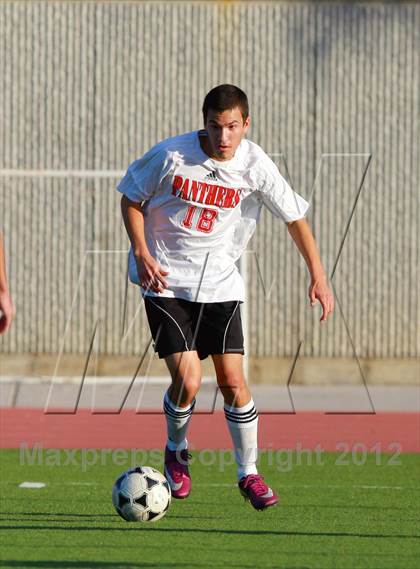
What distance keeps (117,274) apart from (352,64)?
13.2ft

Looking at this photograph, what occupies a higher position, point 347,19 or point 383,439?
point 347,19

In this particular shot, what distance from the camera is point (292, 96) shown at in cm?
1812

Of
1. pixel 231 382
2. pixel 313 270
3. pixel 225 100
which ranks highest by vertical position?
pixel 225 100

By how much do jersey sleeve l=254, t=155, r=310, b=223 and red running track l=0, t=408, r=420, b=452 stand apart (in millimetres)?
4460

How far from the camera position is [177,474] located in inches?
310

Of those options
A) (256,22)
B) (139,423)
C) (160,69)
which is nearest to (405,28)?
(256,22)

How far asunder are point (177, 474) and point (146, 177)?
1.67 metres

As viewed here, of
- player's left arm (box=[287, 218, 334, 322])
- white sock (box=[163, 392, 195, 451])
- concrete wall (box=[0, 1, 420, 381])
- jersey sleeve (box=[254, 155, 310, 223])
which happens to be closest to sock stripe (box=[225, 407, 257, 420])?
white sock (box=[163, 392, 195, 451])

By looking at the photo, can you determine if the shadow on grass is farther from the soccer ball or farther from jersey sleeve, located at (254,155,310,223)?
jersey sleeve, located at (254,155,310,223)

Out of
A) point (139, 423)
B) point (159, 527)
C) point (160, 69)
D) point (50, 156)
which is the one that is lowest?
point (139, 423)

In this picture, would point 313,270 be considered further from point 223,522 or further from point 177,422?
point 223,522

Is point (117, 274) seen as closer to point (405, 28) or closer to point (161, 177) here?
point (405, 28)

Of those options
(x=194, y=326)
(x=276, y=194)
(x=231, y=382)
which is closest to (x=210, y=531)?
(x=231, y=382)

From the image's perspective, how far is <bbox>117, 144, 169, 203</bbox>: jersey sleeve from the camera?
7496mm
